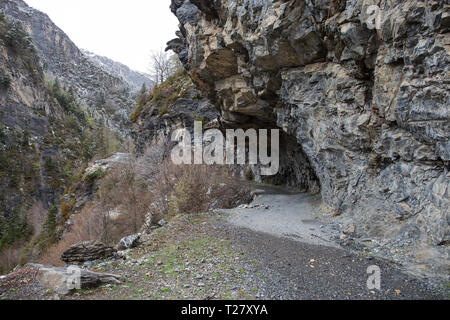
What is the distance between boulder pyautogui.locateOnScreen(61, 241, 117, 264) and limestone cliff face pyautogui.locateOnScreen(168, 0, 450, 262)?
710 cm

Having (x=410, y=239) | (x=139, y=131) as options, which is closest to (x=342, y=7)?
(x=410, y=239)

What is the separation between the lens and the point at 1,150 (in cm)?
4569

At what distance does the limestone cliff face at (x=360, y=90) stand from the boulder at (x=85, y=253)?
710 centimetres

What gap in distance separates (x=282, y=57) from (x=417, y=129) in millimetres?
7557

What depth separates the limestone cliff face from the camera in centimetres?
564

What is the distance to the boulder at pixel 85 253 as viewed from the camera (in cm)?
582

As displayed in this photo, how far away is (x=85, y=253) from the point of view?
5883 millimetres

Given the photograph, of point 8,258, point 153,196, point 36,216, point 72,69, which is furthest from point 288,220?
point 72,69

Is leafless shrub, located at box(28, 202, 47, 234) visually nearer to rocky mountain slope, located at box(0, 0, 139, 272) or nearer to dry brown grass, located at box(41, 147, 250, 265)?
rocky mountain slope, located at box(0, 0, 139, 272)

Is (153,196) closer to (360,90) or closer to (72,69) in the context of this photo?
(360,90)

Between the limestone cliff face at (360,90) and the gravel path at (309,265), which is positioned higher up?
the limestone cliff face at (360,90)

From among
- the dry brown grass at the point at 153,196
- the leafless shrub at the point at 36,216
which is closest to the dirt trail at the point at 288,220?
the dry brown grass at the point at 153,196

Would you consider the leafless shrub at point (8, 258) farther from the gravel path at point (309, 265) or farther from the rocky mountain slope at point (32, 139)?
the gravel path at point (309, 265)

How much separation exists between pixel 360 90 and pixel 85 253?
9804 millimetres
